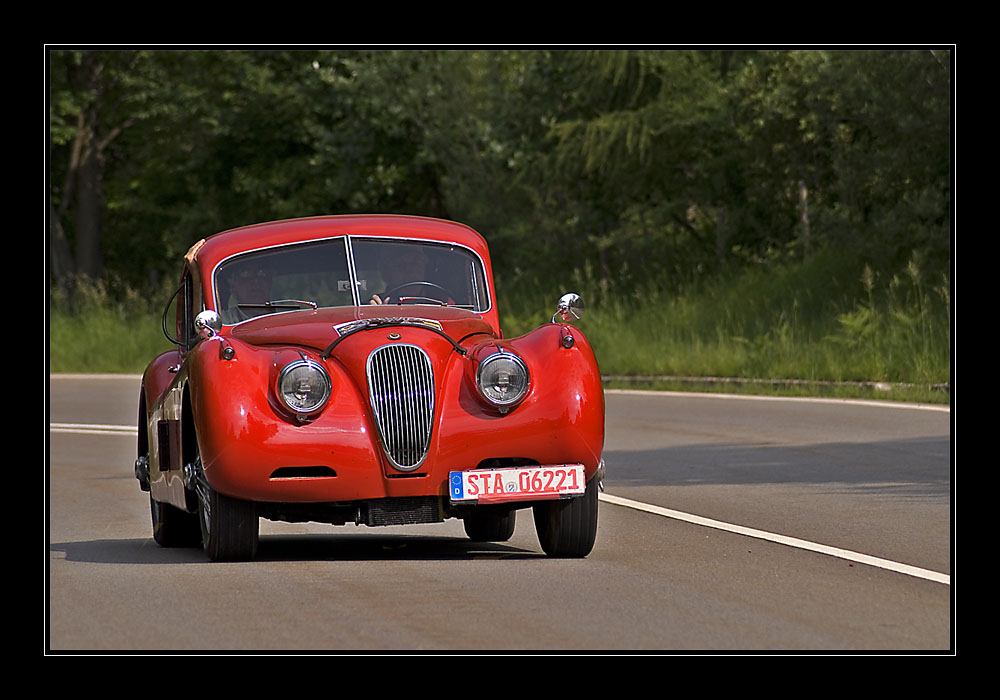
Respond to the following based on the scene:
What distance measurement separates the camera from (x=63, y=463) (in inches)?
710

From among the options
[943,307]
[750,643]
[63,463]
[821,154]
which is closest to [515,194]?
[821,154]

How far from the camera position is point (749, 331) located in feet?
103

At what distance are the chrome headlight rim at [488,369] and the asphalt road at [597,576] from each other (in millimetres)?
866

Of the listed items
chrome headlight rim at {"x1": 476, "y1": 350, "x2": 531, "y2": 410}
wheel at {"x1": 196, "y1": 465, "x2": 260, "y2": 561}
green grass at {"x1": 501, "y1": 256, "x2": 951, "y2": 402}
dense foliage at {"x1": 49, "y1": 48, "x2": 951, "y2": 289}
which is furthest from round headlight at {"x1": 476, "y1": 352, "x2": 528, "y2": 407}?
dense foliage at {"x1": 49, "y1": 48, "x2": 951, "y2": 289}

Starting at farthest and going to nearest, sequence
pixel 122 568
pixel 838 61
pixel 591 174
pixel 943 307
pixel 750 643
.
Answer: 1. pixel 591 174
2. pixel 838 61
3. pixel 943 307
4. pixel 122 568
5. pixel 750 643

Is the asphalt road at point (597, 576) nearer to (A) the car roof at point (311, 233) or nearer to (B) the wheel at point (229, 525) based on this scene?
(B) the wheel at point (229, 525)

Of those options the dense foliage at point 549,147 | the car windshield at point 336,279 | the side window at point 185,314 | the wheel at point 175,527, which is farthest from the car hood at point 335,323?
the dense foliage at point 549,147

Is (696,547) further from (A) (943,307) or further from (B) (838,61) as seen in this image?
(B) (838,61)

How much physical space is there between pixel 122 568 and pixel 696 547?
3.20 m

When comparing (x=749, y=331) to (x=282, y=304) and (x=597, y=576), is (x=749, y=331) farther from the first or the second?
(x=597, y=576)

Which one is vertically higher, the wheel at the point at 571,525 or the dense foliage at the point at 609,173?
the dense foliage at the point at 609,173

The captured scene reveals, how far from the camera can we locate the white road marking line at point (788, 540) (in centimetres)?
940

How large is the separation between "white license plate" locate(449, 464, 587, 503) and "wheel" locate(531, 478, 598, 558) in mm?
262
